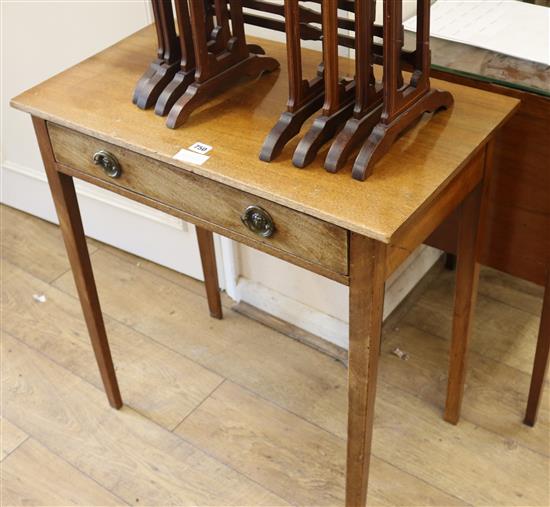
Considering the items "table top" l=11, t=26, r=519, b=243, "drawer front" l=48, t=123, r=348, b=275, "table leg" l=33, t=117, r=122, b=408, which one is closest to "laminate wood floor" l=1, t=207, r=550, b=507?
"table leg" l=33, t=117, r=122, b=408

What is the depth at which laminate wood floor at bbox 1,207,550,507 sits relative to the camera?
5.39 feet

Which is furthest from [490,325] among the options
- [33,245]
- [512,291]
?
[33,245]

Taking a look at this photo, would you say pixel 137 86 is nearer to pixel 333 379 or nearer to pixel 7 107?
pixel 333 379

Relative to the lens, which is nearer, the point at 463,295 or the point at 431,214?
the point at 431,214

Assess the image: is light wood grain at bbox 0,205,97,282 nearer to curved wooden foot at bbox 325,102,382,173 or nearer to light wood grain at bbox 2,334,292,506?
light wood grain at bbox 2,334,292,506

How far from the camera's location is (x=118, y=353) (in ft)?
6.49

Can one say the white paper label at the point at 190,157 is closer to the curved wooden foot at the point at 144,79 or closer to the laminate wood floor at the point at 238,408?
the curved wooden foot at the point at 144,79

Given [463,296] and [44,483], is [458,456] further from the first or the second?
[44,483]

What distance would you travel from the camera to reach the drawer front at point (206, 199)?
1.13 metres

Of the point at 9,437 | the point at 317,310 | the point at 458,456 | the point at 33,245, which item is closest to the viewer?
the point at 458,456

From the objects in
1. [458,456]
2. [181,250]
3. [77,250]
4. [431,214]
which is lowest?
[458,456]

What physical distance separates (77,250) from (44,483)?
51 centimetres

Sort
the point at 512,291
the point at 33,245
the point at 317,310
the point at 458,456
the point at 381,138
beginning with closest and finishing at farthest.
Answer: the point at 381,138 → the point at 458,456 → the point at 317,310 → the point at 512,291 → the point at 33,245

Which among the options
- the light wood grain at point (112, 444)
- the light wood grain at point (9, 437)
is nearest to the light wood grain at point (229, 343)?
the light wood grain at point (112, 444)
